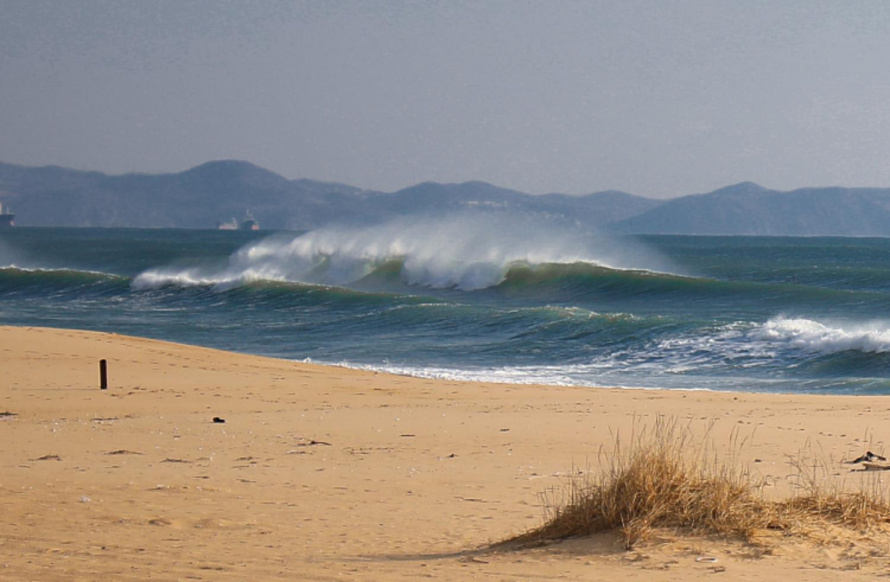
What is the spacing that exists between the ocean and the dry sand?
4471 millimetres

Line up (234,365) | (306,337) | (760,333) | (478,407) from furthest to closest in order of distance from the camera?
(306,337), (760,333), (234,365), (478,407)

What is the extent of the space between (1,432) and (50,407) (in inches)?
72.0

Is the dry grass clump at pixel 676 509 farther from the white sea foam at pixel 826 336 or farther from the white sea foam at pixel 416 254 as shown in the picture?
the white sea foam at pixel 416 254

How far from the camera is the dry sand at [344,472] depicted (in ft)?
15.9

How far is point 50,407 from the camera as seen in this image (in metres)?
11.2

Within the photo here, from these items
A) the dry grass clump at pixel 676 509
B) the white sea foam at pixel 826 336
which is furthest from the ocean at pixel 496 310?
the dry grass clump at pixel 676 509

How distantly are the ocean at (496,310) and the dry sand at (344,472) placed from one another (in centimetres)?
447

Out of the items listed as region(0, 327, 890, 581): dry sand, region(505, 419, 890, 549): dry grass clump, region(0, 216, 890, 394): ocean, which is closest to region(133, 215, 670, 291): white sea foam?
region(0, 216, 890, 394): ocean

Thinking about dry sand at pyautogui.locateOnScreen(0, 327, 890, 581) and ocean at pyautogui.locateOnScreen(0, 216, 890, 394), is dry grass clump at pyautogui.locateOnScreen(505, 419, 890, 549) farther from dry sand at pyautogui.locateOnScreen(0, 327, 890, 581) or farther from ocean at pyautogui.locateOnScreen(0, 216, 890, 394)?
ocean at pyautogui.locateOnScreen(0, 216, 890, 394)

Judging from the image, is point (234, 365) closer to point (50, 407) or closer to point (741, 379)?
point (50, 407)

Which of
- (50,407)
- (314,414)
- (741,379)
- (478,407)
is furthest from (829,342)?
(50,407)

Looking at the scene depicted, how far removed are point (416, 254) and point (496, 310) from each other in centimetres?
1864

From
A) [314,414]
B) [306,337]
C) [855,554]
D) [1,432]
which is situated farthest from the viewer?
[306,337]

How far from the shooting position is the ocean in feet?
59.9
